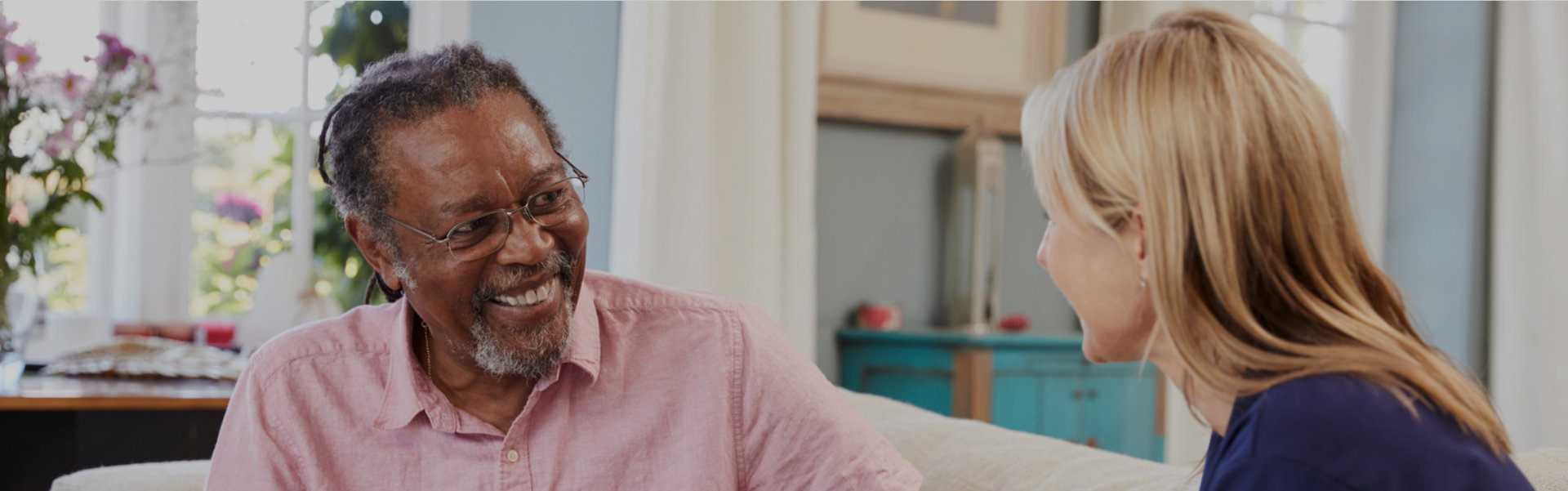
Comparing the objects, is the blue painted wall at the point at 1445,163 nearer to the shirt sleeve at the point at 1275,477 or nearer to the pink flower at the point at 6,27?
the shirt sleeve at the point at 1275,477

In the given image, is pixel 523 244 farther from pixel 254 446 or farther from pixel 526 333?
pixel 254 446

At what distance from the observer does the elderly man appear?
122cm

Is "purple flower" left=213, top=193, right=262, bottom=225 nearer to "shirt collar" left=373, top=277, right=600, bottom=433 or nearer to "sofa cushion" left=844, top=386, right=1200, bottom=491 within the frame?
"shirt collar" left=373, top=277, right=600, bottom=433

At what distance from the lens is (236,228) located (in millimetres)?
3143

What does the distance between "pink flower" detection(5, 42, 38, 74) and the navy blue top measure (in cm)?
226

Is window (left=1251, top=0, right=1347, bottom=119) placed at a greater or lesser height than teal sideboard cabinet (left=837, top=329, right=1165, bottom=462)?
greater

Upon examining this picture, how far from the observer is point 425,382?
1269mm

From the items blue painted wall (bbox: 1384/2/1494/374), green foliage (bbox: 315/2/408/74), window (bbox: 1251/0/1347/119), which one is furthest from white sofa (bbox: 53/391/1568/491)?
blue painted wall (bbox: 1384/2/1494/374)

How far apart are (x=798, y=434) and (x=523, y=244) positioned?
1.13 feet

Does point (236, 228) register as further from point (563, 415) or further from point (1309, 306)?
point (1309, 306)

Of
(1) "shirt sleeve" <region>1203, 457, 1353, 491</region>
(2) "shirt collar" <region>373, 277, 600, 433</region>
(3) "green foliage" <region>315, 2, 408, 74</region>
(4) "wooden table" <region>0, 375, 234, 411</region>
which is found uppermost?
(3) "green foliage" <region>315, 2, 408, 74</region>

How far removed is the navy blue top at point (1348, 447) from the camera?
681 mm

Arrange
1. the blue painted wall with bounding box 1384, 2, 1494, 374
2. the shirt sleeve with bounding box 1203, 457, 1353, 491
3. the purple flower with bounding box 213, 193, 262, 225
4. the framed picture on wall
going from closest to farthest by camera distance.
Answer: the shirt sleeve with bounding box 1203, 457, 1353, 491, the purple flower with bounding box 213, 193, 262, 225, the framed picture on wall, the blue painted wall with bounding box 1384, 2, 1494, 374

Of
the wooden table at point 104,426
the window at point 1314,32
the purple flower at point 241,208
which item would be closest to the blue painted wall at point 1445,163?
the window at point 1314,32
